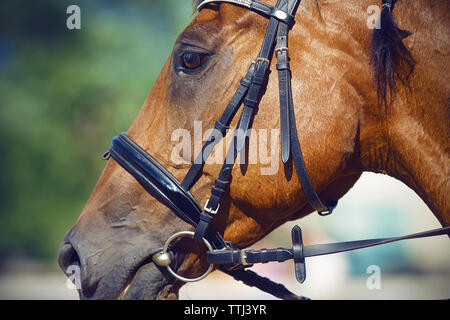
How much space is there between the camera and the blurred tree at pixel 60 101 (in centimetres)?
1229

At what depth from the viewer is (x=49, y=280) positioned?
40.6 feet

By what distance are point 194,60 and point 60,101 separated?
38.4ft

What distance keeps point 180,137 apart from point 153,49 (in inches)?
442

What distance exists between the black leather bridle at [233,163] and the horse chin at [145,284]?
5 cm

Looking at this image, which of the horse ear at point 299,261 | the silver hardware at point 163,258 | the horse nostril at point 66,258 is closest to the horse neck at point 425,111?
the horse ear at point 299,261

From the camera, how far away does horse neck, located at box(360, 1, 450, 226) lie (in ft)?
5.62

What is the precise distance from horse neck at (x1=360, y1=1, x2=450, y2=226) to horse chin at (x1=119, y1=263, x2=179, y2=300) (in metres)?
1.11

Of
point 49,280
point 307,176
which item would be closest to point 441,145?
point 307,176

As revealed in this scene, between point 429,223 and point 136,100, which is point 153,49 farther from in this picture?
point 429,223

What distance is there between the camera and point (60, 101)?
1257cm

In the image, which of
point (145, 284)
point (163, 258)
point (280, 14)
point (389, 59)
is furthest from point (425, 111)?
point (145, 284)

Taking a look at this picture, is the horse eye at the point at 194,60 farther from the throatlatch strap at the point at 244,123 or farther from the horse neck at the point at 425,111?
the horse neck at the point at 425,111

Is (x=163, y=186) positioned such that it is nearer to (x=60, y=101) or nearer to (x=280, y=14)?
(x=280, y=14)

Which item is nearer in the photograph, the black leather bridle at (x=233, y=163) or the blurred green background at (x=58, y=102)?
the black leather bridle at (x=233, y=163)
